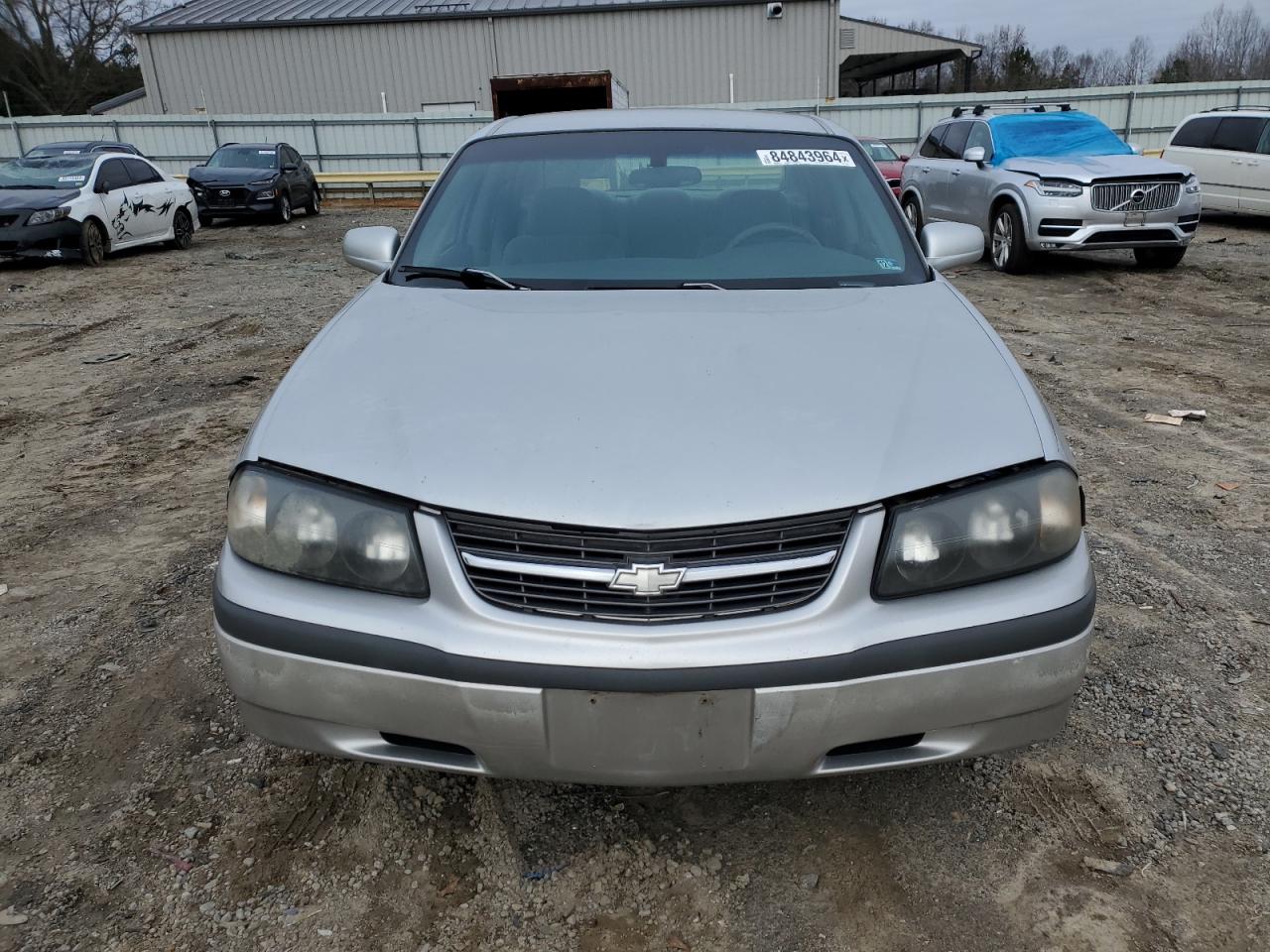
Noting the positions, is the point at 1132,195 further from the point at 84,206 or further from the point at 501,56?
the point at 501,56

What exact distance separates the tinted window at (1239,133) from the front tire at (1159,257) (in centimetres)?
386

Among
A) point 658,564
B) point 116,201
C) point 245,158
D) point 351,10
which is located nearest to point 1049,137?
point 658,564

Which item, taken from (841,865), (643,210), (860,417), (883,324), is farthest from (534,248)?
(841,865)

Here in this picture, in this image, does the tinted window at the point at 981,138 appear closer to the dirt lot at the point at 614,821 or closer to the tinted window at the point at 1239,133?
the tinted window at the point at 1239,133

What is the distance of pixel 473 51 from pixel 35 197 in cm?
1811

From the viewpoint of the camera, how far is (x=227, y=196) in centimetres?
1712

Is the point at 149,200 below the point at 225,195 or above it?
above

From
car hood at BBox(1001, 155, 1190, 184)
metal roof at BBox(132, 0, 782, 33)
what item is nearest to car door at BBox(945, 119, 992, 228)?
car hood at BBox(1001, 155, 1190, 184)

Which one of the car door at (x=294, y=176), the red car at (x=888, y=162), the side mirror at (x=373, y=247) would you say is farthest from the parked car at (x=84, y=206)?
the red car at (x=888, y=162)

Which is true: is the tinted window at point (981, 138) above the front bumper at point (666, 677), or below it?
above

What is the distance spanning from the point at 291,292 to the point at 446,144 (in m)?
15.1

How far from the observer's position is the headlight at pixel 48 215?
37.7 feet

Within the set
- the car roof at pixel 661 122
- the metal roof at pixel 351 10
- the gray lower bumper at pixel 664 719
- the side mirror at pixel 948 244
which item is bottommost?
the gray lower bumper at pixel 664 719

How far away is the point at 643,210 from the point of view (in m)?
3.00
